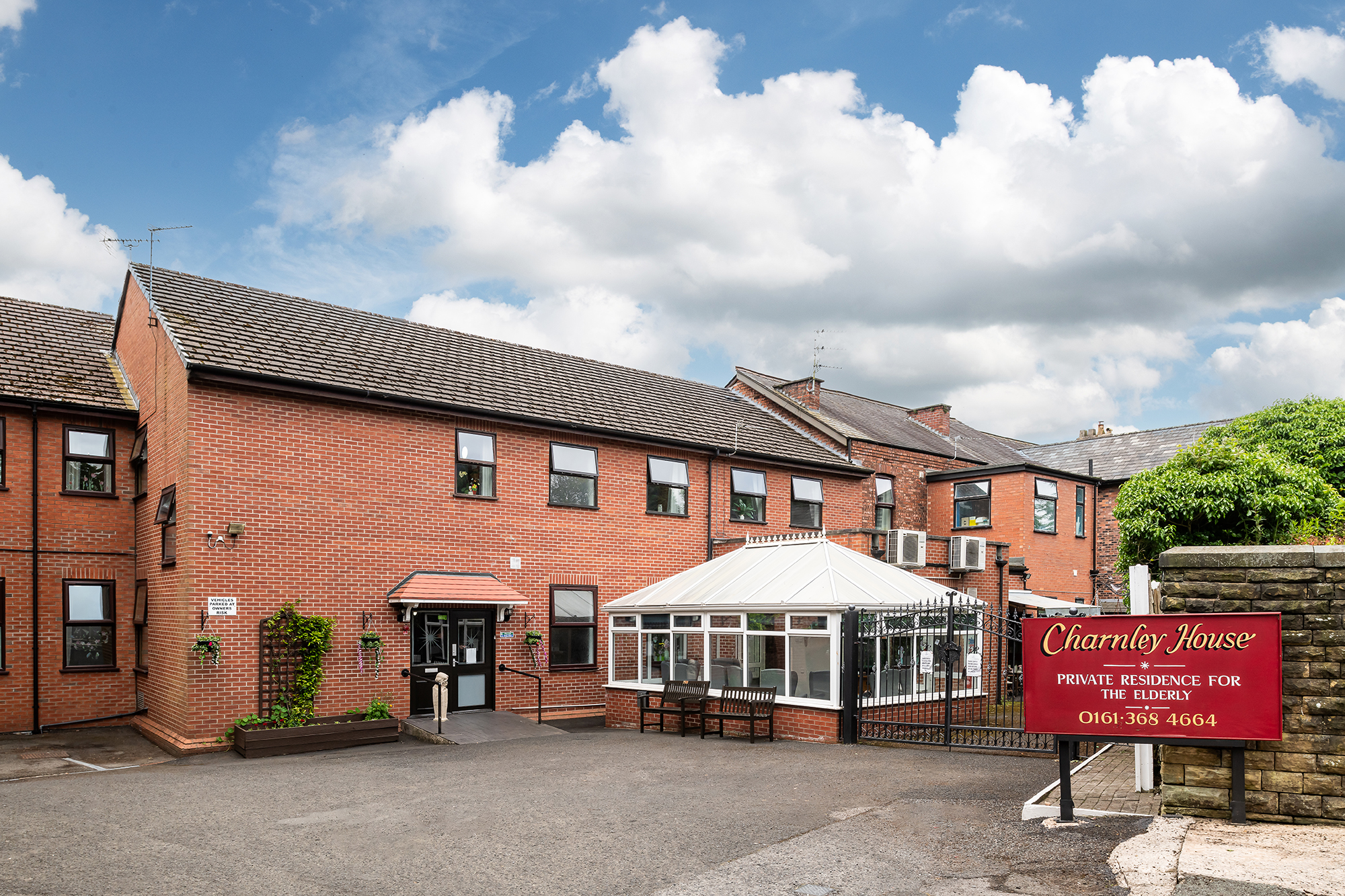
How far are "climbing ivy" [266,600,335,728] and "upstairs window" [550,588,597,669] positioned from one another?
4.57 m

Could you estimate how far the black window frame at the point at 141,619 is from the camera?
16641mm

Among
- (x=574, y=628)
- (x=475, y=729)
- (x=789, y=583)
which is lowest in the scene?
(x=475, y=729)

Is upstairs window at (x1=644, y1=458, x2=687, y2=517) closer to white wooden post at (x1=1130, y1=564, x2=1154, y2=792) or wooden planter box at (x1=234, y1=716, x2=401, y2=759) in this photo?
wooden planter box at (x1=234, y1=716, x2=401, y2=759)

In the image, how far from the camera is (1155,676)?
7.98 meters

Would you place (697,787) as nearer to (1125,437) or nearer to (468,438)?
(468,438)

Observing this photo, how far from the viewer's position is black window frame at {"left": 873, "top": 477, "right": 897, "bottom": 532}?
83.0ft

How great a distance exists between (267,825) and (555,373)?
1320cm

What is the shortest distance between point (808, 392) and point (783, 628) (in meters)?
11.8

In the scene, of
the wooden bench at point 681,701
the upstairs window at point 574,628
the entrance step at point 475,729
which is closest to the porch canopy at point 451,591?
the upstairs window at point 574,628

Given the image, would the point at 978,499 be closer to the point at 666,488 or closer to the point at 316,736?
the point at 666,488

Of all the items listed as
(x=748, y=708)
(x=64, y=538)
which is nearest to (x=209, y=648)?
(x=64, y=538)

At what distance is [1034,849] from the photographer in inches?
287

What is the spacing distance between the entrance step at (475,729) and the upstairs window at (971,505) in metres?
14.5

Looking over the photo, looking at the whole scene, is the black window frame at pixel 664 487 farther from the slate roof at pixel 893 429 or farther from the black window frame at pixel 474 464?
the slate roof at pixel 893 429
